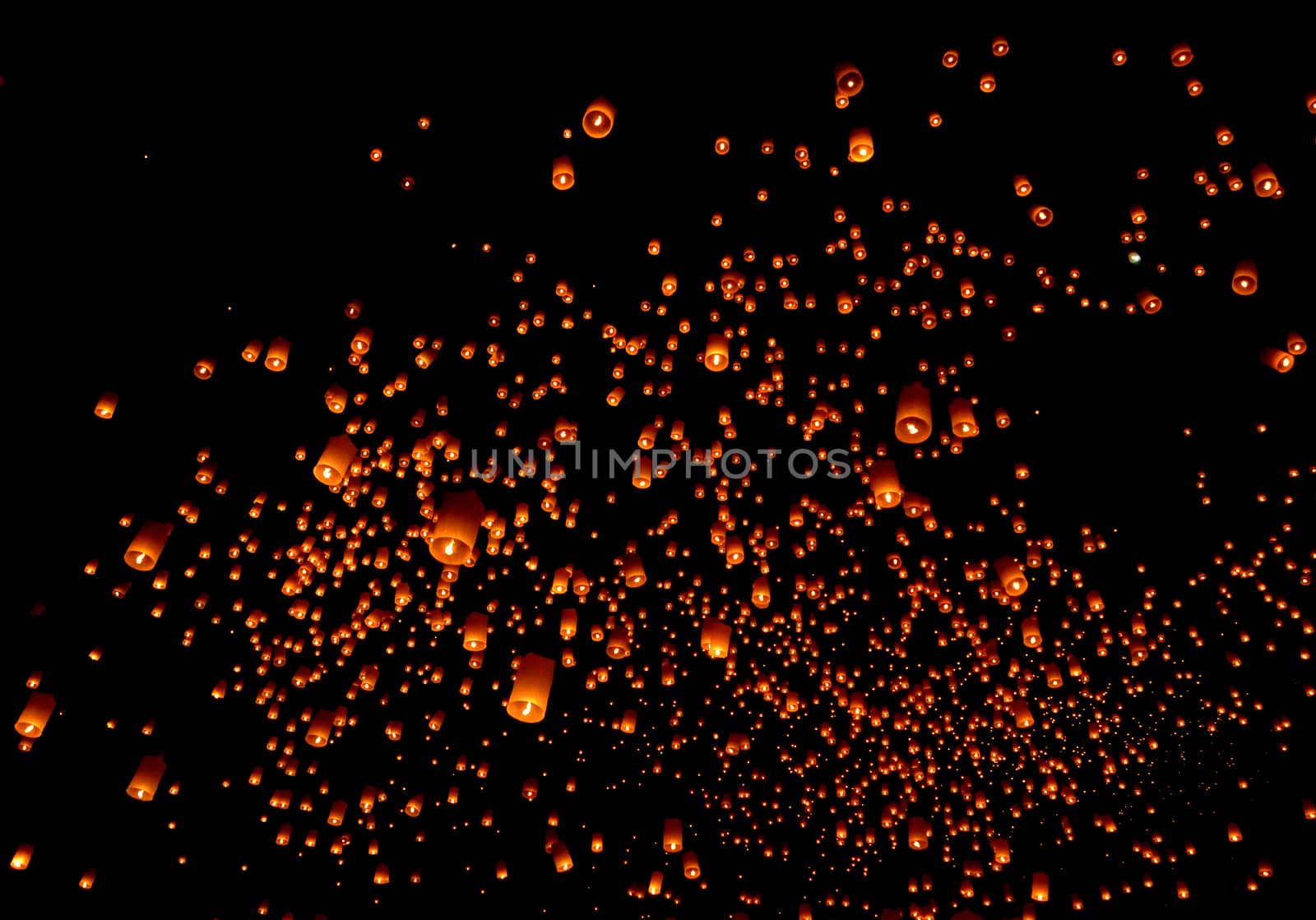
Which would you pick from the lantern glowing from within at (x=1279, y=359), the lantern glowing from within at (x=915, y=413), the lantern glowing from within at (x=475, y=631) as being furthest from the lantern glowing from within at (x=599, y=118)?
the lantern glowing from within at (x=1279, y=359)

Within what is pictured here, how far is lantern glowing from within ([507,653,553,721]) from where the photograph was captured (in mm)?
3537

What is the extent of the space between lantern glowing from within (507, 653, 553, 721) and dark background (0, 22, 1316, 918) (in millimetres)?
1869

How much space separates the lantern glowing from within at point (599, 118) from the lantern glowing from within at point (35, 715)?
13.4 feet

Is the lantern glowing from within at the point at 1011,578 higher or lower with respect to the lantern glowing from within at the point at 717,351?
lower

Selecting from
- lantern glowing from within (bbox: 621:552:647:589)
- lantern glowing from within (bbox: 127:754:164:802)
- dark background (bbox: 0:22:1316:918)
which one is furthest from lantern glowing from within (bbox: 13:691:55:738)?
lantern glowing from within (bbox: 621:552:647:589)

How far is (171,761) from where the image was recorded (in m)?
6.32

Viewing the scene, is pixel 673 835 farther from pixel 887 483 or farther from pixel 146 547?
pixel 146 547

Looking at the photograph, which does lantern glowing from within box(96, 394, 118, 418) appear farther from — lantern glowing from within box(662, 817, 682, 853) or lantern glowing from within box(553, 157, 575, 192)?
lantern glowing from within box(662, 817, 682, 853)

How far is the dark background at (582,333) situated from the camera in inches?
156

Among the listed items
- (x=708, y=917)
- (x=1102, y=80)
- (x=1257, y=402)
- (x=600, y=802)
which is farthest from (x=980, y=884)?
(x=1102, y=80)

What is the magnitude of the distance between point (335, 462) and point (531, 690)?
1195 millimetres

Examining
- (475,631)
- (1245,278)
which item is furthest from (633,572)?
(1245,278)

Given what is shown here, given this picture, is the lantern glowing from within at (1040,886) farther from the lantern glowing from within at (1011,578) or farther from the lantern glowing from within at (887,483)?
the lantern glowing from within at (887,483)

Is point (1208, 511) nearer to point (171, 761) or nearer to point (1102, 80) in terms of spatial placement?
point (1102, 80)
